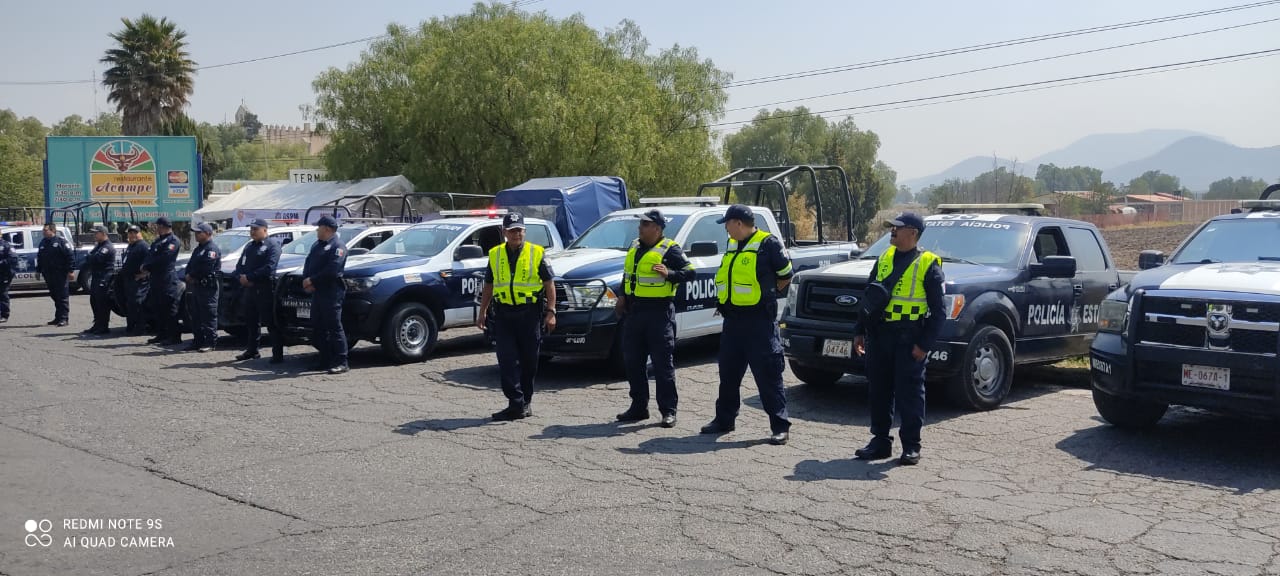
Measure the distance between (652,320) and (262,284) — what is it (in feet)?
19.7

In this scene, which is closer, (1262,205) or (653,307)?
(653,307)

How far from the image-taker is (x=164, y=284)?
48.3ft

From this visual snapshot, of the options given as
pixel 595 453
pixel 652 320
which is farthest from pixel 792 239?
pixel 595 453

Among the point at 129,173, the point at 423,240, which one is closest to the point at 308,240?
the point at 423,240

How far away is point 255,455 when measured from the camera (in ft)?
24.8

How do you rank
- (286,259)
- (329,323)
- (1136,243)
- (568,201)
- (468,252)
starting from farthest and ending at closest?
(1136,243) → (568,201) → (286,259) → (468,252) → (329,323)

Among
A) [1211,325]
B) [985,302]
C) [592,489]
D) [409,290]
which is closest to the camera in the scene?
[592,489]

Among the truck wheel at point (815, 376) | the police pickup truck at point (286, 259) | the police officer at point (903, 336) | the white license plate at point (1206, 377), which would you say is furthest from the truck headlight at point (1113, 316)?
the police pickup truck at point (286, 259)

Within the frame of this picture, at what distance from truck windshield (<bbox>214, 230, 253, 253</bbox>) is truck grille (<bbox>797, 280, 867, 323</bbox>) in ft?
35.1

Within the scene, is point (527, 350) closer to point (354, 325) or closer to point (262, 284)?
point (354, 325)

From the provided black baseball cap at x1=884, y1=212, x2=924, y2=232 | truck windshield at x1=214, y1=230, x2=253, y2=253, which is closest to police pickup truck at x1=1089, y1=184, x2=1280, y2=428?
black baseball cap at x1=884, y1=212, x2=924, y2=232

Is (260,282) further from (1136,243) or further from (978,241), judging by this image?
(1136,243)

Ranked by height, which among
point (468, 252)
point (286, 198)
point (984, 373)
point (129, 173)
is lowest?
point (984, 373)

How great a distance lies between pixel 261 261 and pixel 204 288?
1.82 meters
